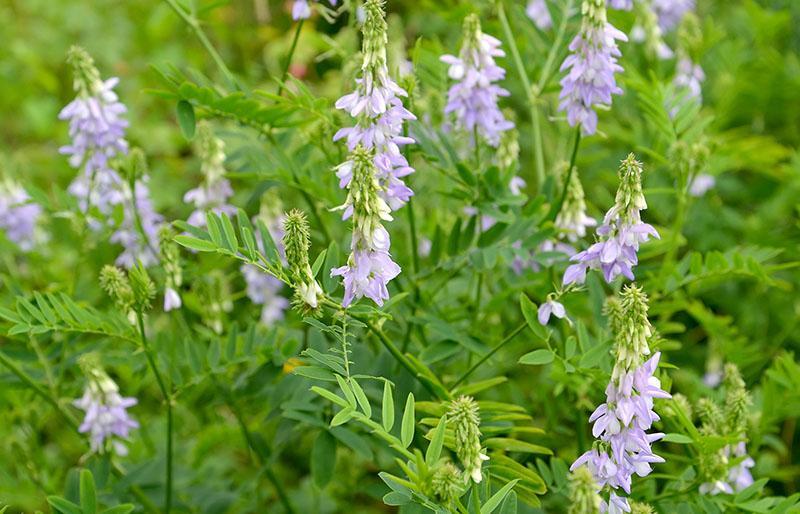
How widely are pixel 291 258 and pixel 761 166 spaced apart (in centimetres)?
209

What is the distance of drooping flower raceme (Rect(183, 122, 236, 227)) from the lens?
2368mm

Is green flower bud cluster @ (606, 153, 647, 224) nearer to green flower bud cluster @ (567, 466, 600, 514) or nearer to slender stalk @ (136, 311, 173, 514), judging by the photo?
green flower bud cluster @ (567, 466, 600, 514)

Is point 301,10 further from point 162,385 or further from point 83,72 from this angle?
point 162,385

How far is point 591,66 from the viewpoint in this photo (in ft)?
6.23

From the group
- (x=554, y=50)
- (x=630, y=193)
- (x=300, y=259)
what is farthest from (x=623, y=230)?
(x=554, y=50)

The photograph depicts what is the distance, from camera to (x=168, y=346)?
2.34 meters

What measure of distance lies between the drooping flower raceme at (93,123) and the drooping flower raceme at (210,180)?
0.19 m

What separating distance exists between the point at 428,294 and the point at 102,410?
0.80m

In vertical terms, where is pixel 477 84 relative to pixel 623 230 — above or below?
above

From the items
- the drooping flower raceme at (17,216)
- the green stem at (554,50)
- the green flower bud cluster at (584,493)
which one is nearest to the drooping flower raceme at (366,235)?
the green flower bud cluster at (584,493)

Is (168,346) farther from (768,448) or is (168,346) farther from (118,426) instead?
(768,448)

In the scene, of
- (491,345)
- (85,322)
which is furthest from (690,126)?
(85,322)

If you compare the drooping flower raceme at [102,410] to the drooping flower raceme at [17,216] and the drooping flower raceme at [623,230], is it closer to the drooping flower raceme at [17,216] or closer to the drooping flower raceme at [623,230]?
the drooping flower raceme at [17,216]

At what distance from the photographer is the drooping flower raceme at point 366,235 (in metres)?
1.50
